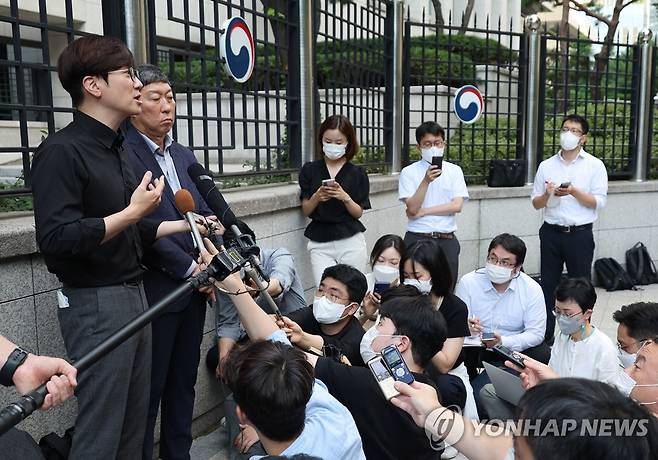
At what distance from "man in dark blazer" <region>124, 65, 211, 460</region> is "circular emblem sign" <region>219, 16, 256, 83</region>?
3.40ft

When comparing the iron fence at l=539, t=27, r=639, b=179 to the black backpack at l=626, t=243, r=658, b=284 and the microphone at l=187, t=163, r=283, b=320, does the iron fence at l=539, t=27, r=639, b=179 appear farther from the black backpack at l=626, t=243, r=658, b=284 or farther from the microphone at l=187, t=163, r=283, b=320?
the microphone at l=187, t=163, r=283, b=320

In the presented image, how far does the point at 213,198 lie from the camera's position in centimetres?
240

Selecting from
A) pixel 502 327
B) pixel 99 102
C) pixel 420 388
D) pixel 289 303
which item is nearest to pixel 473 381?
pixel 502 327

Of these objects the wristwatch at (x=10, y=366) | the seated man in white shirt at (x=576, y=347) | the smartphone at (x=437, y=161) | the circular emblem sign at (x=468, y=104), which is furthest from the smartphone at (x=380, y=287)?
the circular emblem sign at (x=468, y=104)

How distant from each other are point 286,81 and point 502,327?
2640mm

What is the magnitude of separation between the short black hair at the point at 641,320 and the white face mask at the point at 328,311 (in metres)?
1.35

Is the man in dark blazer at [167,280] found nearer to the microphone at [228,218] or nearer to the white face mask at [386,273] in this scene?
the microphone at [228,218]

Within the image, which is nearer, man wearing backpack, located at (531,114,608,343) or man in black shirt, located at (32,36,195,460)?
man in black shirt, located at (32,36,195,460)

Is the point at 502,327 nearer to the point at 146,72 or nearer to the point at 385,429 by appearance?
the point at 385,429

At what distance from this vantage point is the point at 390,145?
24.6 ft

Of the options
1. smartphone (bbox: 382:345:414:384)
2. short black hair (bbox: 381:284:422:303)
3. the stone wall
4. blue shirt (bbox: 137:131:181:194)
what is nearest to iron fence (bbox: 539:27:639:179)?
the stone wall

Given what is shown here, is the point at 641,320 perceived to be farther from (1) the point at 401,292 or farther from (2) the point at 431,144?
(2) the point at 431,144

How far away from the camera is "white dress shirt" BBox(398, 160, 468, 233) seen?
549 cm

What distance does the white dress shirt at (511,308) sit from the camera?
4.26 metres
